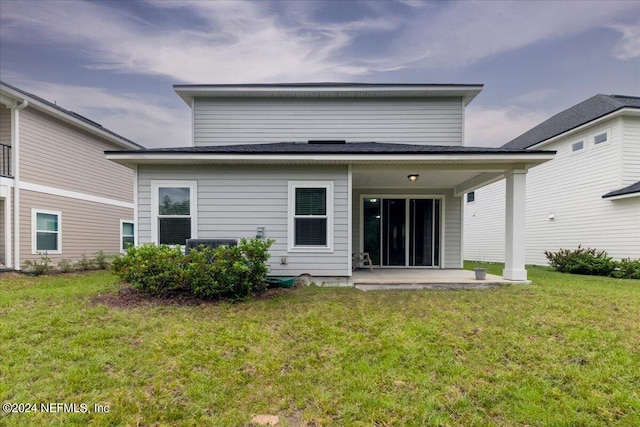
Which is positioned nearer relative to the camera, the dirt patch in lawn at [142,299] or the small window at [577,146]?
the dirt patch in lawn at [142,299]

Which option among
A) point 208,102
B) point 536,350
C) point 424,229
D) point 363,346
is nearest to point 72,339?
point 363,346

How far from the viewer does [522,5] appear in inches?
392

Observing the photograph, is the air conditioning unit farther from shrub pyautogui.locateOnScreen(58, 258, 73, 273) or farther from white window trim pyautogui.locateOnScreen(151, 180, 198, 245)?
shrub pyautogui.locateOnScreen(58, 258, 73, 273)

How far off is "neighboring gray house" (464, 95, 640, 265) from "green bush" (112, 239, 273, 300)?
11.1 meters

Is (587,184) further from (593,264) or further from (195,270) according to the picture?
(195,270)

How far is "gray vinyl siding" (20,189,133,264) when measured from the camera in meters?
8.84

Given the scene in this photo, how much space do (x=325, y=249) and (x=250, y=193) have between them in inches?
82.5

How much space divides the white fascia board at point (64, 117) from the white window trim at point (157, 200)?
5.26m

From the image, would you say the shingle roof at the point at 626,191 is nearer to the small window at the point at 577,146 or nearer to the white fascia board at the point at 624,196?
→ the white fascia board at the point at 624,196

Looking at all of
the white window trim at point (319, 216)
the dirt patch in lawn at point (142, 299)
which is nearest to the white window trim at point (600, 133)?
the white window trim at point (319, 216)

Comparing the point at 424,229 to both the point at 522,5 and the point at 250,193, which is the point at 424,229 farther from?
the point at 522,5

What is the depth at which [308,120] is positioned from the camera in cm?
950

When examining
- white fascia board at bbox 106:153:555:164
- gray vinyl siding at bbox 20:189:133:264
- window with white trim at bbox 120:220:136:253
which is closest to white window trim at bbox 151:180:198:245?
white fascia board at bbox 106:153:555:164

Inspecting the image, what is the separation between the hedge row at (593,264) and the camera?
8.85 meters
